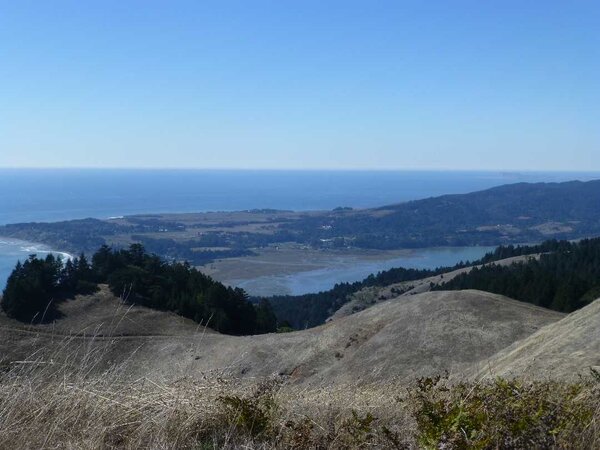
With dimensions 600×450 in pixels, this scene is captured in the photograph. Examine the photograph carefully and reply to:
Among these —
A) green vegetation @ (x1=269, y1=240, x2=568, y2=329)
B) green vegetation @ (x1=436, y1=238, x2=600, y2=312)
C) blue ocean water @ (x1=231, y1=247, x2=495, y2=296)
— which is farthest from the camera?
blue ocean water @ (x1=231, y1=247, x2=495, y2=296)

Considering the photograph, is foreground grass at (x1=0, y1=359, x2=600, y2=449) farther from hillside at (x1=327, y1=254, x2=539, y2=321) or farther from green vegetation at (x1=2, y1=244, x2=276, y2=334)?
hillside at (x1=327, y1=254, x2=539, y2=321)

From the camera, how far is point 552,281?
158 feet

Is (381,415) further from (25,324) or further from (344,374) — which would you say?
(25,324)

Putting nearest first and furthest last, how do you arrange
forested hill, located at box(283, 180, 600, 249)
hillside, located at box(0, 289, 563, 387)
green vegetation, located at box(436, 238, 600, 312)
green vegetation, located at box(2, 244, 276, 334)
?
hillside, located at box(0, 289, 563, 387) → green vegetation, located at box(2, 244, 276, 334) → green vegetation, located at box(436, 238, 600, 312) → forested hill, located at box(283, 180, 600, 249)

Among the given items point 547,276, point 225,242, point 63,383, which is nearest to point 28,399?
point 63,383

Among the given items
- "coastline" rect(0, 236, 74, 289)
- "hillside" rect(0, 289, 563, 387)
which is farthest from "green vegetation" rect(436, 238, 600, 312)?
"coastline" rect(0, 236, 74, 289)

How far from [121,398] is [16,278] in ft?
121

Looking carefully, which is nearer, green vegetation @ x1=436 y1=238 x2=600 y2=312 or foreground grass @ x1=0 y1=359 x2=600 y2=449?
foreground grass @ x1=0 y1=359 x2=600 y2=449

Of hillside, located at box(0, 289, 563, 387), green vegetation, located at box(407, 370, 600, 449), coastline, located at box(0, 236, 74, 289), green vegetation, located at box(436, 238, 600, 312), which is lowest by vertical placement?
coastline, located at box(0, 236, 74, 289)

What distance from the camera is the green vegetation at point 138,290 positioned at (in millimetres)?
37000

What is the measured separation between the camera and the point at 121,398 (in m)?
5.04

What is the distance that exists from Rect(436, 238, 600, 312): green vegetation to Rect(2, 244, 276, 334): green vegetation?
19126 mm

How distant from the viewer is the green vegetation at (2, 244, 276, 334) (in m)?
37.0

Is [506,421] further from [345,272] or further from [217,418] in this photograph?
[345,272]
